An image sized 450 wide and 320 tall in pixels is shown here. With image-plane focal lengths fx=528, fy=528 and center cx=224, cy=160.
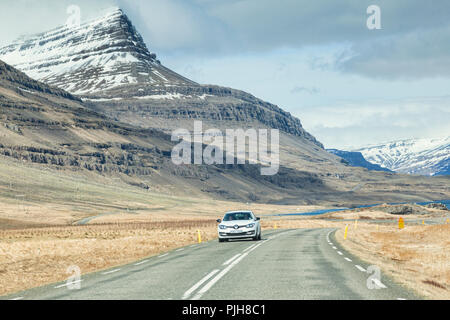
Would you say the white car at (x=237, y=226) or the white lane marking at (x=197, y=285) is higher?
the white car at (x=237, y=226)

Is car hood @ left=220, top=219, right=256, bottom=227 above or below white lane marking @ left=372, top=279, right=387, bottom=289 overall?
above

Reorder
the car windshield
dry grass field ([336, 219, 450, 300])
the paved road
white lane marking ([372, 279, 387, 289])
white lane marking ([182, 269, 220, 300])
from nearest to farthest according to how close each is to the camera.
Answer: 1. the paved road
2. white lane marking ([182, 269, 220, 300])
3. white lane marking ([372, 279, 387, 289])
4. dry grass field ([336, 219, 450, 300])
5. the car windshield

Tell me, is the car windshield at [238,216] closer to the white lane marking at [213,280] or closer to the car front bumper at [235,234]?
the car front bumper at [235,234]

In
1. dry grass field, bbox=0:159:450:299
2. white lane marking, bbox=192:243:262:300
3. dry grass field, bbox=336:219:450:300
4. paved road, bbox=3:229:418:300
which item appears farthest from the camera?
dry grass field, bbox=0:159:450:299

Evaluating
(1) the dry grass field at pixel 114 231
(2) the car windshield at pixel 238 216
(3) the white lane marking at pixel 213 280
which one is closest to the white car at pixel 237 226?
(2) the car windshield at pixel 238 216

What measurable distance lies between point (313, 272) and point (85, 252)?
17393mm

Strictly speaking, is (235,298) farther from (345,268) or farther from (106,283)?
(345,268)

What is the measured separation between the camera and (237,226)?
107 feet

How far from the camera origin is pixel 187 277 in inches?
636

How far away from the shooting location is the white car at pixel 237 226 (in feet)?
108

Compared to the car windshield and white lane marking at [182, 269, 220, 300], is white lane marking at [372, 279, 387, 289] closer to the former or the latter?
white lane marking at [182, 269, 220, 300]

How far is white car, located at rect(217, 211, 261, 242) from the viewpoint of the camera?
32.8 meters

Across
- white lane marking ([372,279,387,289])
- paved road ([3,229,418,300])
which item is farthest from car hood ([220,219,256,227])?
white lane marking ([372,279,387,289])

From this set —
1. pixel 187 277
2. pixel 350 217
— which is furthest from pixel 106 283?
pixel 350 217
